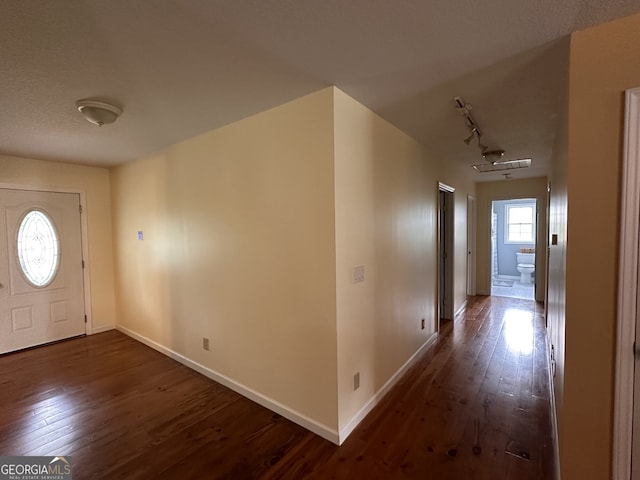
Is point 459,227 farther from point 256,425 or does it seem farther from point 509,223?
point 509,223

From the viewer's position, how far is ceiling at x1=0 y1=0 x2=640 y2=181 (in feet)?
4.15

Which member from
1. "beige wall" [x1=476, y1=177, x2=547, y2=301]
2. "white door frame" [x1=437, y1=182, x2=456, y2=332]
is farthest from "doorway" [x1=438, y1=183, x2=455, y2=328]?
"beige wall" [x1=476, y1=177, x2=547, y2=301]

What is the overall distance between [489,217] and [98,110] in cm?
670

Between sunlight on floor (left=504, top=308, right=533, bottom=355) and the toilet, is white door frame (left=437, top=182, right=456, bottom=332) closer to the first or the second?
sunlight on floor (left=504, top=308, right=533, bottom=355)

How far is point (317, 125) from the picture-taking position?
6.66 feet

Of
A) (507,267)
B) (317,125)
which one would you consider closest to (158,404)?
(317,125)

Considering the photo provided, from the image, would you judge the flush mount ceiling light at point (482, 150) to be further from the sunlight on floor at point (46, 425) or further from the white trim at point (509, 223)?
the sunlight on floor at point (46, 425)

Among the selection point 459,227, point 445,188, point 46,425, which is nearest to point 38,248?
point 46,425

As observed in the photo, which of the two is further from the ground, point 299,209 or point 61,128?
point 61,128

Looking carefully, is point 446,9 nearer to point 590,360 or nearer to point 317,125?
point 317,125

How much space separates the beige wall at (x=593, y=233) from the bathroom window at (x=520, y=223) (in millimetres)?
8094

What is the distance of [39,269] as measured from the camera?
3.88 meters

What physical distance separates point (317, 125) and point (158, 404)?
2.69m

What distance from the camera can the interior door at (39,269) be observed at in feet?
11.9
